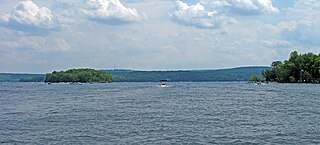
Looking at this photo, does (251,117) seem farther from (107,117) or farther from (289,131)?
(107,117)

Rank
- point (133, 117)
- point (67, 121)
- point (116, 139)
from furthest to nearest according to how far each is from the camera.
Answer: point (133, 117) < point (67, 121) < point (116, 139)

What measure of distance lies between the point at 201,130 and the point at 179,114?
44.4 feet

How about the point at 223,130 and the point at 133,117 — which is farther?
the point at 133,117

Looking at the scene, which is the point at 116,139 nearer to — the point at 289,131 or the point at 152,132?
the point at 152,132

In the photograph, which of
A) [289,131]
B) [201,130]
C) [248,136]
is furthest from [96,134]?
[289,131]

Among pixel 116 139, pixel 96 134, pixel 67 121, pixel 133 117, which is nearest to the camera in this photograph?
pixel 116 139

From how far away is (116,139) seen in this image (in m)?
32.4

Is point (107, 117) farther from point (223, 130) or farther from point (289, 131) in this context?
point (289, 131)

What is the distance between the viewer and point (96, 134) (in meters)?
35.0

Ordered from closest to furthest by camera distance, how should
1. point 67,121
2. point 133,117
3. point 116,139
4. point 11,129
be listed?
point 116,139, point 11,129, point 67,121, point 133,117

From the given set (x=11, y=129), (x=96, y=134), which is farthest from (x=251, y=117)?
(x=11, y=129)

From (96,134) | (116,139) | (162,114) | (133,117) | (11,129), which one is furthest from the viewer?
(162,114)

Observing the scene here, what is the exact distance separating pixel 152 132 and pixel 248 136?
7293 mm

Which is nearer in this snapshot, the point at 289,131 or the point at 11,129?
the point at 289,131
